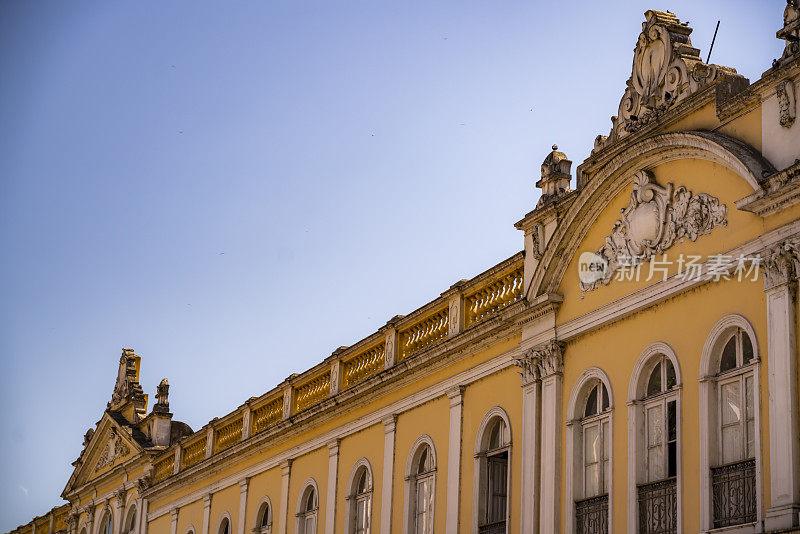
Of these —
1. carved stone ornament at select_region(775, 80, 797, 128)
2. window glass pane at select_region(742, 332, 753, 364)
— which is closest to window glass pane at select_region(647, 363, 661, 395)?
window glass pane at select_region(742, 332, 753, 364)

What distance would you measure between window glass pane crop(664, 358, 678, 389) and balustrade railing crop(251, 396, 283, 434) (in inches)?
426

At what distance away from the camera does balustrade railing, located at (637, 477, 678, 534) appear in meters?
13.4

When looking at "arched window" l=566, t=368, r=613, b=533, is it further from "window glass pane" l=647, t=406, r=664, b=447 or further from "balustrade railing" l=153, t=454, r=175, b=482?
"balustrade railing" l=153, t=454, r=175, b=482

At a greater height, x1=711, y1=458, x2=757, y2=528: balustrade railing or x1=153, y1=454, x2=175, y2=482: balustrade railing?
x1=153, y1=454, x2=175, y2=482: balustrade railing

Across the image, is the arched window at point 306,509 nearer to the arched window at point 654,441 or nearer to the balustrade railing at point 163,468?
the balustrade railing at point 163,468

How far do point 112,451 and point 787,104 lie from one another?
22.6m

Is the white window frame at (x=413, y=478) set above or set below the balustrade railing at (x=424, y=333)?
below

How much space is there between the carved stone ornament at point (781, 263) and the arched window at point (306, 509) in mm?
11110

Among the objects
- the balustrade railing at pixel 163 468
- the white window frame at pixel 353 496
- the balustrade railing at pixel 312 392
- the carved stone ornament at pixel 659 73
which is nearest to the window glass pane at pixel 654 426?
the carved stone ornament at pixel 659 73

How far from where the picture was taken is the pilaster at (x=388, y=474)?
1923cm

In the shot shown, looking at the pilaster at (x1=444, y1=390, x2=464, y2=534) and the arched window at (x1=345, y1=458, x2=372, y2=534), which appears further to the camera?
the arched window at (x1=345, y1=458, x2=372, y2=534)

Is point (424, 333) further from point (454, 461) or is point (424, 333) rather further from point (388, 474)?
point (454, 461)

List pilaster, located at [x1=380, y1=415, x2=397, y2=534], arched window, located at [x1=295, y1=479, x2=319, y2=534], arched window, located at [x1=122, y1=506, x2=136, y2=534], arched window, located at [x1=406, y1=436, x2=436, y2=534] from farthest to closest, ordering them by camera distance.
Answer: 1. arched window, located at [x1=122, y1=506, x2=136, y2=534]
2. arched window, located at [x1=295, y1=479, x2=319, y2=534]
3. pilaster, located at [x1=380, y1=415, x2=397, y2=534]
4. arched window, located at [x1=406, y1=436, x2=436, y2=534]

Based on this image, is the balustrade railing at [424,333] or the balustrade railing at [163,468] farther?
the balustrade railing at [163,468]
